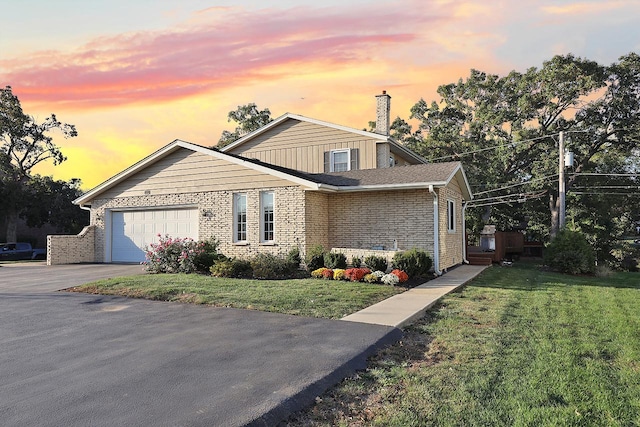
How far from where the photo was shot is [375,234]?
615 inches

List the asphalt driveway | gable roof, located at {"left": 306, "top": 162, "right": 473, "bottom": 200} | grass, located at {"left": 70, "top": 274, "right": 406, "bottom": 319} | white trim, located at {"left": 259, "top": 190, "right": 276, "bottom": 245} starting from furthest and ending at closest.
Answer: white trim, located at {"left": 259, "top": 190, "right": 276, "bottom": 245} < gable roof, located at {"left": 306, "top": 162, "right": 473, "bottom": 200} < grass, located at {"left": 70, "top": 274, "right": 406, "bottom": 319} < the asphalt driveway

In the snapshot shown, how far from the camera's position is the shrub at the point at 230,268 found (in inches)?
524

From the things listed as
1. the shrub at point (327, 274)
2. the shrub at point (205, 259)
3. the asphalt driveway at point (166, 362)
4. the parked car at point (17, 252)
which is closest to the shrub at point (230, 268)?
the shrub at point (205, 259)

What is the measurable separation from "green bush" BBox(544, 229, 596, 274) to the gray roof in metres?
5.75

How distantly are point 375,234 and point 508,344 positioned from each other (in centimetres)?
938

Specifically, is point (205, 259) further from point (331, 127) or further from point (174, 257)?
point (331, 127)

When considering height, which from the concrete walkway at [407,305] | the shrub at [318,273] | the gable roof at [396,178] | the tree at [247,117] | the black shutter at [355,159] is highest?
the tree at [247,117]

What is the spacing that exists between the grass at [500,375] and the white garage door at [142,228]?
1153 centimetres

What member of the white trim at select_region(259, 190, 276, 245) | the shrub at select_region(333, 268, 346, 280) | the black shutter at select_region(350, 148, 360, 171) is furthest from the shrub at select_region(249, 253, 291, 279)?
the black shutter at select_region(350, 148, 360, 171)

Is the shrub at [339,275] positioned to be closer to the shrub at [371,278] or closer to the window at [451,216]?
the shrub at [371,278]

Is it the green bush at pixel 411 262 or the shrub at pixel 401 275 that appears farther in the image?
the green bush at pixel 411 262

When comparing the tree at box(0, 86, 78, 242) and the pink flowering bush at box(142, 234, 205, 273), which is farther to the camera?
the tree at box(0, 86, 78, 242)

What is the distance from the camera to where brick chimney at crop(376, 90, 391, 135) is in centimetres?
2184

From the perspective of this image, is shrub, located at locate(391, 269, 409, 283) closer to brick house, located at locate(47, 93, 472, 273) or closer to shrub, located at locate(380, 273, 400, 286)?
shrub, located at locate(380, 273, 400, 286)
